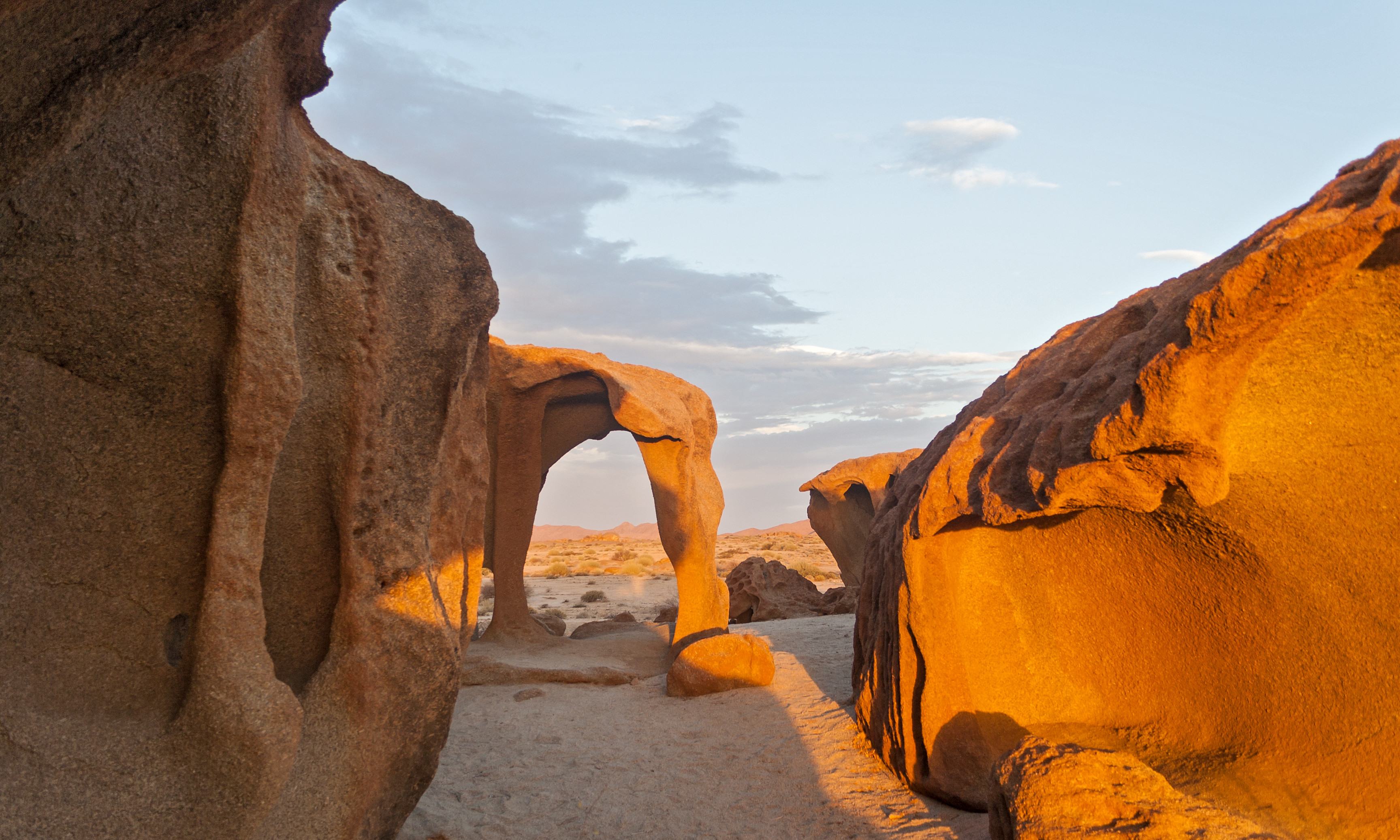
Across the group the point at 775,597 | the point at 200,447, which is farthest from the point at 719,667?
the point at 775,597

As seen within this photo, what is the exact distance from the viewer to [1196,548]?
3592 mm

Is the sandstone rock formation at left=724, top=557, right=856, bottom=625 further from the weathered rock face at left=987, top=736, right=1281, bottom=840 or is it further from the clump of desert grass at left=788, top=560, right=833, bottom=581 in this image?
the weathered rock face at left=987, top=736, right=1281, bottom=840

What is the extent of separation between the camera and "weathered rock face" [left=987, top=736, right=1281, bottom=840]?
270 centimetres

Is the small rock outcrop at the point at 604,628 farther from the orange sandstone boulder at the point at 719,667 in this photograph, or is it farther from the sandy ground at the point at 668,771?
the orange sandstone boulder at the point at 719,667

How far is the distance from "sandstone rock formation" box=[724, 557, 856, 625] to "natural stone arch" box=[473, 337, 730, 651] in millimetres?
2799

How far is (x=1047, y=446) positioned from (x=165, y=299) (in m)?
3.22

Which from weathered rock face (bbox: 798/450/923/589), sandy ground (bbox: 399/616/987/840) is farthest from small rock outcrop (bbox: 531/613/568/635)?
weathered rock face (bbox: 798/450/923/589)

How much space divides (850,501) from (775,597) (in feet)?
6.91

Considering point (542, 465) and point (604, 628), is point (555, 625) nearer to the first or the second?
point (604, 628)

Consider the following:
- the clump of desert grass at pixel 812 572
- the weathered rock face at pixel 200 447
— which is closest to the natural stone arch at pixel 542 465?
the weathered rock face at pixel 200 447

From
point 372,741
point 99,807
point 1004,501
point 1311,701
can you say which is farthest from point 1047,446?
point 99,807

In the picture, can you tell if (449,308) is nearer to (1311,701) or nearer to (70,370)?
(70,370)

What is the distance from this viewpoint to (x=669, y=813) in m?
4.32

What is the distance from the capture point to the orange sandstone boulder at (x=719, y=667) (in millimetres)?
6645
